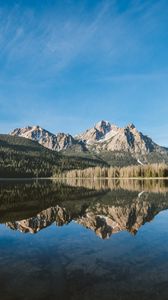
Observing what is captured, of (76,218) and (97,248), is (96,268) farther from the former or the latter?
Result: (76,218)

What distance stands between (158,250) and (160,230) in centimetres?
832

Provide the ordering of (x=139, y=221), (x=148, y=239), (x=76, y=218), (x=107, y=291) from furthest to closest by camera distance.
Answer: (x=76, y=218) → (x=139, y=221) → (x=148, y=239) → (x=107, y=291)

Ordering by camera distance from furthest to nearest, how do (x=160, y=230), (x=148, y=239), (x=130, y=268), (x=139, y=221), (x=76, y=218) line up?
1. (x=76, y=218)
2. (x=139, y=221)
3. (x=160, y=230)
4. (x=148, y=239)
5. (x=130, y=268)

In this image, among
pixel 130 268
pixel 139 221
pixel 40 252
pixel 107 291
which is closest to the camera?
pixel 107 291

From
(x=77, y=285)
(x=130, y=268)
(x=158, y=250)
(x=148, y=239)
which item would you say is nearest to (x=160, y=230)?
(x=148, y=239)

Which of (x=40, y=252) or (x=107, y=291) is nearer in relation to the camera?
(x=107, y=291)

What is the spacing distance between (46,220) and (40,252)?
1499 centimetres

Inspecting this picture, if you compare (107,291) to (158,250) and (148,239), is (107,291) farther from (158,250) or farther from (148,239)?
(148,239)

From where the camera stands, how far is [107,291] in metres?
15.0

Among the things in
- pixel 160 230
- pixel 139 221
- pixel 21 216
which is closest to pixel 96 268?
pixel 160 230

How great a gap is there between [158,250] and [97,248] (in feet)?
15.0

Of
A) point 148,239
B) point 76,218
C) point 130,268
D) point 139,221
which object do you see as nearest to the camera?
point 130,268

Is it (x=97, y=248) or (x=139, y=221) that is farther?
(x=139, y=221)

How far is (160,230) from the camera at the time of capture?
102 ft
